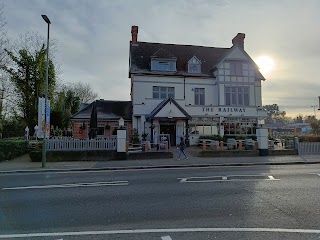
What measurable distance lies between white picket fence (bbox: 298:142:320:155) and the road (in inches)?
432

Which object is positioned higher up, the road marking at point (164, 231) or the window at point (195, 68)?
the window at point (195, 68)

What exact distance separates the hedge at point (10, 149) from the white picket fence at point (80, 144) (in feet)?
10.2

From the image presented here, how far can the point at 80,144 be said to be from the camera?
62.8ft

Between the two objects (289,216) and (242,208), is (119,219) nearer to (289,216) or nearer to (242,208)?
(242,208)

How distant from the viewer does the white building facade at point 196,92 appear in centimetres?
2794

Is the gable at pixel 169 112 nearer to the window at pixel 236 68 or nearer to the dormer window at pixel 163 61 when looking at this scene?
the dormer window at pixel 163 61

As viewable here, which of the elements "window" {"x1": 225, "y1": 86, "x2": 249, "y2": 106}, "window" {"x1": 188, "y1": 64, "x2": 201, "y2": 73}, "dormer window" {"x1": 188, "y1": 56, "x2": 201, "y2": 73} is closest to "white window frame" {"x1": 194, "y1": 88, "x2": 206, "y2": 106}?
"window" {"x1": 188, "y1": 64, "x2": 201, "y2": 73}

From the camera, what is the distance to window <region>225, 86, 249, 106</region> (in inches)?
1209

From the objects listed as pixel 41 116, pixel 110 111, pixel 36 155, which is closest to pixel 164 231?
pixel 41 116

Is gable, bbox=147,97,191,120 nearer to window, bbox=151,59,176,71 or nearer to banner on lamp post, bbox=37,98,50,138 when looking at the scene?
window, bbox=151,59,176,71

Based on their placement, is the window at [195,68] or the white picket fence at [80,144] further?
the window at [195,68]

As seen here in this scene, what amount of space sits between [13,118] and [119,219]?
38.3 meters

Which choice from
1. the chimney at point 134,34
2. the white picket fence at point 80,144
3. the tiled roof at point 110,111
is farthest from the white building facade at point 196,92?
the white picket fence at point 80,144

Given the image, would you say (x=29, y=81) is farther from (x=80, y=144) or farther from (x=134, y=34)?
(x=80, y=144)
